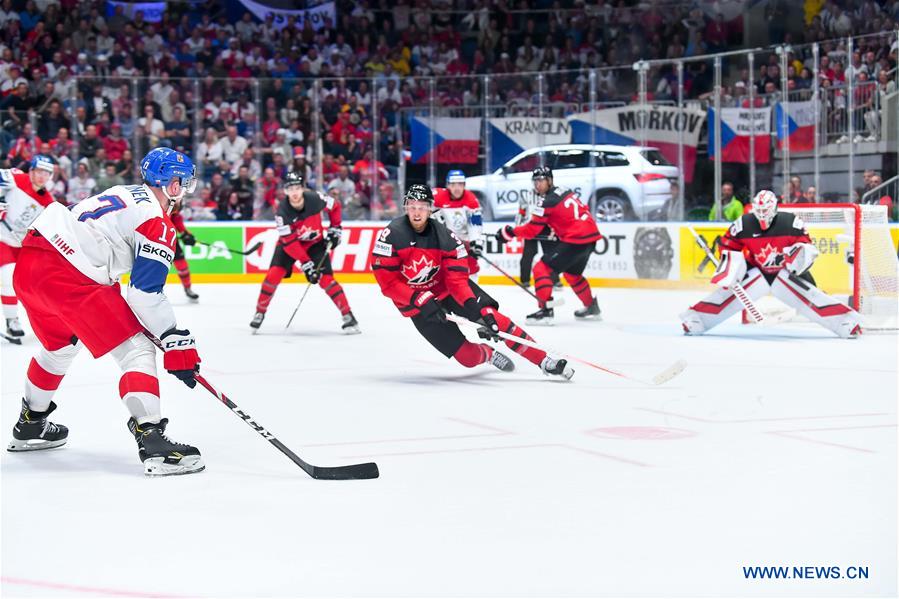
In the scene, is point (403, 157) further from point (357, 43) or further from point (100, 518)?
point (100, 518)

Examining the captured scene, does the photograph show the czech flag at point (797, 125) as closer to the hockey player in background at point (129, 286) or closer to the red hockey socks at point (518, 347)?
the red hockey socks at point (518, 347)

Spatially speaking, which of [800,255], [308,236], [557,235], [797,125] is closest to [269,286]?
[308,236]

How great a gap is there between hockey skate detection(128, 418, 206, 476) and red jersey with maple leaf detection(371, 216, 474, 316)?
2342 mm

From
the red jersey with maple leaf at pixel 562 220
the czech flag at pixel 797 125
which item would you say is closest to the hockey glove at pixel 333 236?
Result: the red jersey with maple leaf at pixel 562 220

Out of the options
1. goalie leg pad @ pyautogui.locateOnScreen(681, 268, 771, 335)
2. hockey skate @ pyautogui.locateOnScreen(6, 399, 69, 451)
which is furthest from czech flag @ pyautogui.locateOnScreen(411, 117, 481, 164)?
hockey skate @ pyautogui.locateOnScreen(6, 399, 69, 451)

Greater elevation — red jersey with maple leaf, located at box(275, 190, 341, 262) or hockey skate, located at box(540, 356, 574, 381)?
red jersey with maple leaf, located at box(275, 190, 341, 262)

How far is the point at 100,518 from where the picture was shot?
11.2ft

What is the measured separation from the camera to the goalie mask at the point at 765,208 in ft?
26.3

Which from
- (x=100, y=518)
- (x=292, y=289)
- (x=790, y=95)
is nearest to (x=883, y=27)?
(x=790, y=95)

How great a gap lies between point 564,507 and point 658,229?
365 inches

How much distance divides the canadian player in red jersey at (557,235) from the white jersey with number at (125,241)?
5.69 metres

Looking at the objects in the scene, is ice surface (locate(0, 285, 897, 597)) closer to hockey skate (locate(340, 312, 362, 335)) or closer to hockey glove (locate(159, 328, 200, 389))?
hockey glove (locate(159, 328, 200, 389))

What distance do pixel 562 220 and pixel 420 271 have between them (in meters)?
3.46

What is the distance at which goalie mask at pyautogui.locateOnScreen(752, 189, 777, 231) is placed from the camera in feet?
26.3
